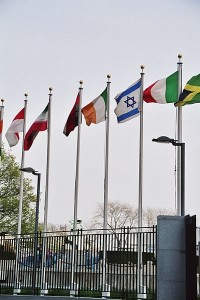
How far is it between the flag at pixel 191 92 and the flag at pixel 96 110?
16.1 feet

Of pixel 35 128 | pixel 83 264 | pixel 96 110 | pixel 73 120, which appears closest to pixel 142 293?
pixel 83 264

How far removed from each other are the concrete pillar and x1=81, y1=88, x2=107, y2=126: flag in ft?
26.2

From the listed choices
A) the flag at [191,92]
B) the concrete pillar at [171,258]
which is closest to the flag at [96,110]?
the flag at [191,92]

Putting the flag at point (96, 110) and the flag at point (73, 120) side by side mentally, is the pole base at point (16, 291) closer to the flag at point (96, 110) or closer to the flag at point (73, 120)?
the flag at point (73, 120)

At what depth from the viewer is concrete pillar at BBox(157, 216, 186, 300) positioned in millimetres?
17500

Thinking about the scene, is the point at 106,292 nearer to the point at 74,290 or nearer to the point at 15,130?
the point at 74,290

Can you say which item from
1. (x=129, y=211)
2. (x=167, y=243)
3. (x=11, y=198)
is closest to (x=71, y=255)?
(x=167, y=243)

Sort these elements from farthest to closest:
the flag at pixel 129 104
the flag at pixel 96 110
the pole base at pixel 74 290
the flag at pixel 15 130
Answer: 1. the flag at pixel 15 130
2. the flag at pixel 96 110
3. the flag at pixel 129 104
4. the pole base at pixel 74 290

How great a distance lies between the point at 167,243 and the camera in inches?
704

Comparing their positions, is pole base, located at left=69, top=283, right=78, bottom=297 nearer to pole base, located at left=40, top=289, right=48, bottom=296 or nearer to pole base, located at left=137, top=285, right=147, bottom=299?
pole base, located at left=40, top=289, right=48, bottom=296

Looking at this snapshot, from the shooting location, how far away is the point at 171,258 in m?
17.8

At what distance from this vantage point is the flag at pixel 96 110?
25.0 metres

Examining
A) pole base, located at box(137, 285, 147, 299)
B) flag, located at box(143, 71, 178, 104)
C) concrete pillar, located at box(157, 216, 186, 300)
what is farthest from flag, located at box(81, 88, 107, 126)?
concrete pillar, located at box(157, 216, 186, 300)

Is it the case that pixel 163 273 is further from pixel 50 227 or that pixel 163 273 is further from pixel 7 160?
pixel 50 227
